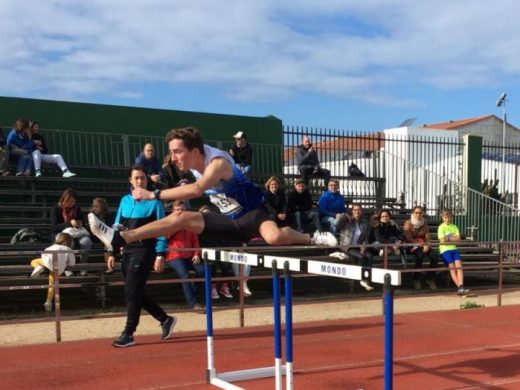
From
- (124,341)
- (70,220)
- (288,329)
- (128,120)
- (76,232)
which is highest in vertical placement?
(128,120)

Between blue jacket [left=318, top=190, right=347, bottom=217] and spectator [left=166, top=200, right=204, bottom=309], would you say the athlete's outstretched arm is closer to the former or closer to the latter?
spectator [left=166, top=200, right=204, bottom=309]

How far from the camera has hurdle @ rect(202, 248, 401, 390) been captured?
3.49 meters

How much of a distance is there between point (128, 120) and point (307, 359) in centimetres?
1079

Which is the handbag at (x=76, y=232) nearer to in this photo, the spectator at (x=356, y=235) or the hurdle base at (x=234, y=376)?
the spectator at (x=356, y=235)

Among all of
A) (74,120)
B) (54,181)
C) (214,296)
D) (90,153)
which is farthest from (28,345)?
(74,120)

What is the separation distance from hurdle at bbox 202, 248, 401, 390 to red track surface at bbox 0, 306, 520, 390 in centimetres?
20

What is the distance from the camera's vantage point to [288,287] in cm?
436

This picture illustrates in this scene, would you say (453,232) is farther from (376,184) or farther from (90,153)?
(90,153)

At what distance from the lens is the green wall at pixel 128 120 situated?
46.9 feet

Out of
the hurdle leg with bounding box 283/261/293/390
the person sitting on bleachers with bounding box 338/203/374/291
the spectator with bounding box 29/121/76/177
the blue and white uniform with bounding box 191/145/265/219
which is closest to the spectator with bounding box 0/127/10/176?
the spectator with bounding box 29/121/76/177

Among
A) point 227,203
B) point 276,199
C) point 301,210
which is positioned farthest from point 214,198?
point 301,210

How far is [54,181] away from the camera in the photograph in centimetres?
1267

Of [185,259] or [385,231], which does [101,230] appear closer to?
[185,259]

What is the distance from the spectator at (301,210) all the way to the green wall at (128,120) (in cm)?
471
